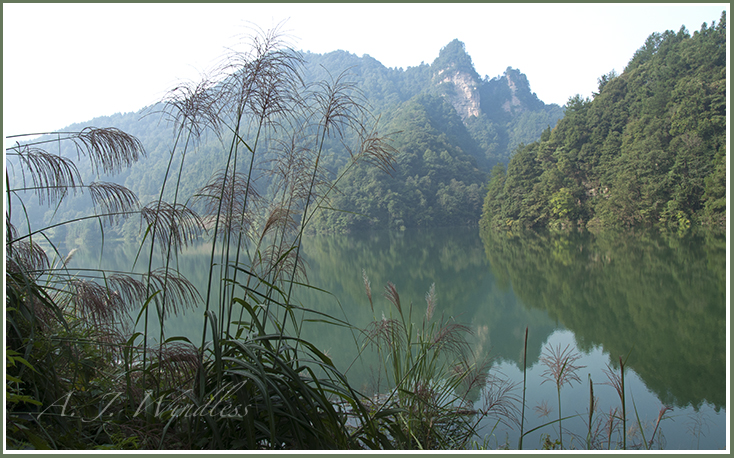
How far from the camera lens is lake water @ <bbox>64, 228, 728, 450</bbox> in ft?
11.0

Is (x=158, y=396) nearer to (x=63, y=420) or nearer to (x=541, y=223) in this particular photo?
(x=63, y=420)

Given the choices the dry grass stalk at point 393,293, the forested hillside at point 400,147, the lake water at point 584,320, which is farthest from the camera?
the forested hillside at point 400,147

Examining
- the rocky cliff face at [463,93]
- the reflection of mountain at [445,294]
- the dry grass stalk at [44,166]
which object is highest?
the rocky cliff face at [463,93]

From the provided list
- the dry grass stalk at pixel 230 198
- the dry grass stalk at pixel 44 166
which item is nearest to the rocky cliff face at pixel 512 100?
the dry grass stalk at pixel 230 198

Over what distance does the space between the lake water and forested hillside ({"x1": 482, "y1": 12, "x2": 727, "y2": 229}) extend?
5.10 metres

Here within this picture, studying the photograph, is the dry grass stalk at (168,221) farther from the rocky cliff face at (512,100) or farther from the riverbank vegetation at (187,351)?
the rocky cliff face at (512,100)

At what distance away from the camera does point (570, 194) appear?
76.7 feet

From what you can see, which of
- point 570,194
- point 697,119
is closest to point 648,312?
point 697,119

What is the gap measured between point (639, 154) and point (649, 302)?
15.5m

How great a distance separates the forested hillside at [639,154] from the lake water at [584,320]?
5.10m

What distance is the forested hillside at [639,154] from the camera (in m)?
17.1

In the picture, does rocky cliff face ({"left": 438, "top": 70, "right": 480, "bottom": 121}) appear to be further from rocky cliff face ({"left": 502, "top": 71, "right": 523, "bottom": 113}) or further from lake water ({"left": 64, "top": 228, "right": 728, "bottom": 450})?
lake water ({"left": 64, "top": 228, "right": 728, "bottom": 450})

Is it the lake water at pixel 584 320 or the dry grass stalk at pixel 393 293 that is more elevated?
the dry grass stalk at pixel 393 293

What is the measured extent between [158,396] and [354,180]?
30.8 metres
